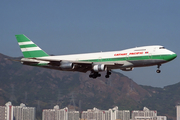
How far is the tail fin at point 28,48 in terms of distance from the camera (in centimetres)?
7350

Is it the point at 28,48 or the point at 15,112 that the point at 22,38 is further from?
the point at 15,112

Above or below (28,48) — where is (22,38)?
above

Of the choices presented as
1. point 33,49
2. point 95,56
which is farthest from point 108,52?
point 33,49

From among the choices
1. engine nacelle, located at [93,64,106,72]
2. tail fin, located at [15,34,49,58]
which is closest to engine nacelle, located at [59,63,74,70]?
engine nacelle, located at [93,64,106,72]

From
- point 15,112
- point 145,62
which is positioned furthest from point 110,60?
point 15,112

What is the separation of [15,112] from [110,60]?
140 m

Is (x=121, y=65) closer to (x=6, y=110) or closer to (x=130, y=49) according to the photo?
(x=130, y=49)

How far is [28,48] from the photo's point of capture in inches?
2913

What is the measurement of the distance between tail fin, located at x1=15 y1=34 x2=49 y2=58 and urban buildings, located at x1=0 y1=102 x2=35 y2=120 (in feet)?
393

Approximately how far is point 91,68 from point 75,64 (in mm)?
3065

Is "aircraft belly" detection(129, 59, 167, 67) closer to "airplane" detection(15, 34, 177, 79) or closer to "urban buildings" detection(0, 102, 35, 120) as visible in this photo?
"airplane" detection(15, 34, 177, 79)

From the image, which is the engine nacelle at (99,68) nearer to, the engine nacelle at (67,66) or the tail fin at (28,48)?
the engine nacelle at (67,66)

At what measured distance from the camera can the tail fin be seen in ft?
241

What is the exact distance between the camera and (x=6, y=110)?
19000cm
